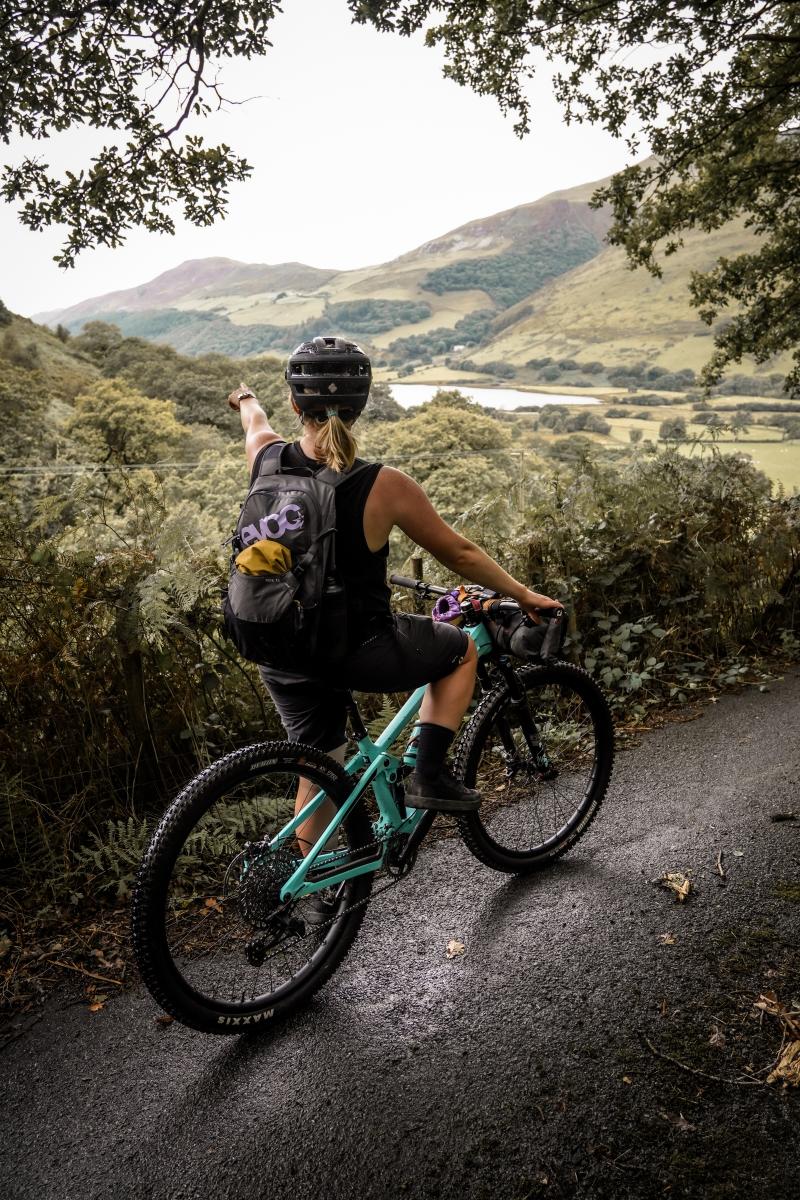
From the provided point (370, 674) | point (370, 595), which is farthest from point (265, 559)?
point (370, 674)

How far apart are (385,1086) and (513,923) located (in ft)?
3.33

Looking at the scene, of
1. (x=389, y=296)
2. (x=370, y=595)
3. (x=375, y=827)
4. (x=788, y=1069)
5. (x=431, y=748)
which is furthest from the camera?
(x=389, y=296)

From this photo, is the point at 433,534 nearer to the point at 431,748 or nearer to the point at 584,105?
the point at 431,748

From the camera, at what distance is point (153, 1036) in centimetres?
282

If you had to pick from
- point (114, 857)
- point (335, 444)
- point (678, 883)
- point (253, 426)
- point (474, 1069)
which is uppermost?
point (253, 426)

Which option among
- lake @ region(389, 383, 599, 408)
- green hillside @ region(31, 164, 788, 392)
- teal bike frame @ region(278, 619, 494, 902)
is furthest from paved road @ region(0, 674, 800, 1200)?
green hillside @ region(31, 164, 788, 392)

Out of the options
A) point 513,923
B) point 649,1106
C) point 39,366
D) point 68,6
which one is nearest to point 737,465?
point 513,923

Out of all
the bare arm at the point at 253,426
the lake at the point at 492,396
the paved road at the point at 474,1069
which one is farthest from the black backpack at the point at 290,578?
the lake at the point at 492,396

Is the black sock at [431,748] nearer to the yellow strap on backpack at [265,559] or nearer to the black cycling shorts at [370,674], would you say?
the black cycling shorts at [370,674]

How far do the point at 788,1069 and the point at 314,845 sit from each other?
176cm

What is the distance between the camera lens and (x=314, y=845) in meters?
2.88

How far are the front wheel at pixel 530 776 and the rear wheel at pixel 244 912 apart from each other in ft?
2.20

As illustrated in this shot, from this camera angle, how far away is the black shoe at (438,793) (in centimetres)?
304

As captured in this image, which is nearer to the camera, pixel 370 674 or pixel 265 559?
pixel 265 559
